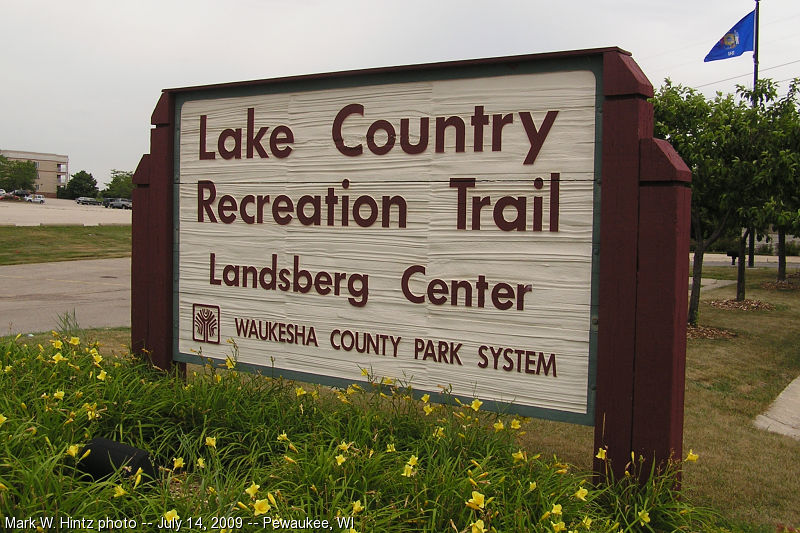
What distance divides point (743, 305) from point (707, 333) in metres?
4.61

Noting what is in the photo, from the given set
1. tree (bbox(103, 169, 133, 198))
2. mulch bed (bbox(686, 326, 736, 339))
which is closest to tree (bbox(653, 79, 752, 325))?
mulch bed (bbox(686, 326, 736, 339))

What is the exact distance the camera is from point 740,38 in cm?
1780

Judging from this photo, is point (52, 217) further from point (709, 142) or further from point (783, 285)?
point (709, 142)

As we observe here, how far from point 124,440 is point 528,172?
2.59 metres

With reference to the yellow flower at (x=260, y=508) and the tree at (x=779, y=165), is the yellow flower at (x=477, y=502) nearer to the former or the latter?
the yellow flower at (x=260, y=508)

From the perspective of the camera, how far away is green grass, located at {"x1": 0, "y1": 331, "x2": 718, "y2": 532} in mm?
2783

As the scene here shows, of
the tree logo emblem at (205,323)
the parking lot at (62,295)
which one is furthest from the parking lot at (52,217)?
the tree logo emblem at (205,323)

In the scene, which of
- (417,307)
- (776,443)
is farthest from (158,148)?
(776,443)

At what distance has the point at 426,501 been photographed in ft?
9.38

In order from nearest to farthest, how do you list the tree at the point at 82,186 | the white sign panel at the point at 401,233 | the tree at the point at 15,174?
the white sign panel at the point at 401,233
the tree at the point at 15,174
the tree at the point at 82,186

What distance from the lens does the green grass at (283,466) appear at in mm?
2783

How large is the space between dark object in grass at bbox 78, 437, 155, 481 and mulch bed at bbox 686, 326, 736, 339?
833cm

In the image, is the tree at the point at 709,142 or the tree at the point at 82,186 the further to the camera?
the tree at the point at 82,186

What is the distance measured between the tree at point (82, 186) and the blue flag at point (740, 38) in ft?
355
